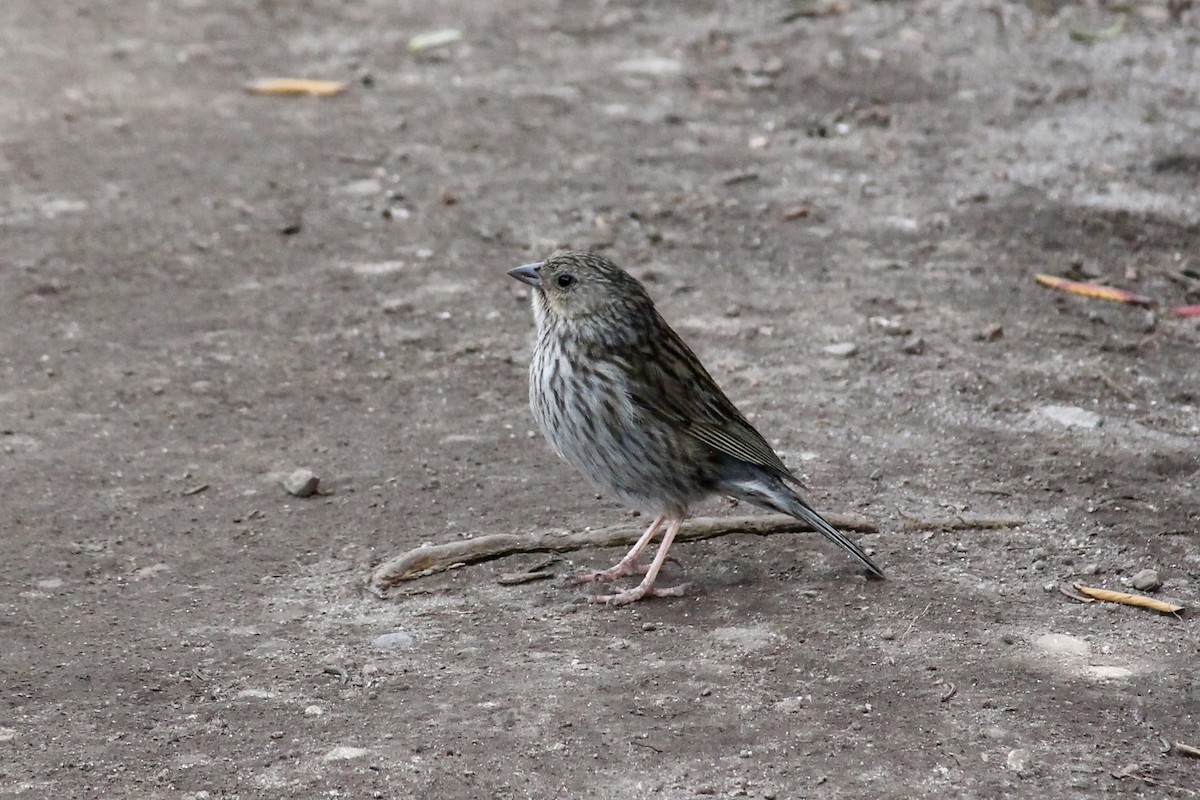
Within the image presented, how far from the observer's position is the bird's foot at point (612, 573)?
17.0 ft

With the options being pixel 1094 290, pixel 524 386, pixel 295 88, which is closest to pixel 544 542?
pixel 524 386

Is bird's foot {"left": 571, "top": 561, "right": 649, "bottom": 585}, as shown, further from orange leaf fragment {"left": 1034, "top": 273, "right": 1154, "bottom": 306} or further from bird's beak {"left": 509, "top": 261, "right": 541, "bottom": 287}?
orange leaf fragment {"left": 1034, "top": 273, "right": 1154, "bottom": 306}

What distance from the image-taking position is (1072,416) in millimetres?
6113

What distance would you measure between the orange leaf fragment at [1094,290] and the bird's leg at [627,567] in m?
2.72

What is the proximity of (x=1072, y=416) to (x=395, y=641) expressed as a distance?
2772 mm

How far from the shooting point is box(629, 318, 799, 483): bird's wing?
5.12 meters

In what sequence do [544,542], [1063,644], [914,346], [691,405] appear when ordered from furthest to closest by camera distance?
[914,346] → [544,542] → [691,405] → [1063,644]

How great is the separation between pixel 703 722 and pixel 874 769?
47cm

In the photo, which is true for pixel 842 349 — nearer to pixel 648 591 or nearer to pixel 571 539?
pixel 571 539

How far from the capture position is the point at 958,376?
643cm

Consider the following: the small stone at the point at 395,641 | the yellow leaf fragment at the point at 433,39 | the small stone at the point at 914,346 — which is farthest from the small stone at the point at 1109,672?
the yellow leaf fragment at the point at 433,39

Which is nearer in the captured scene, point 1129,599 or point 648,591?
point 1129,599

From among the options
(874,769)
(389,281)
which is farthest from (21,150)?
(874,769)

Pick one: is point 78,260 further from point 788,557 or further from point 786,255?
point 788,557
